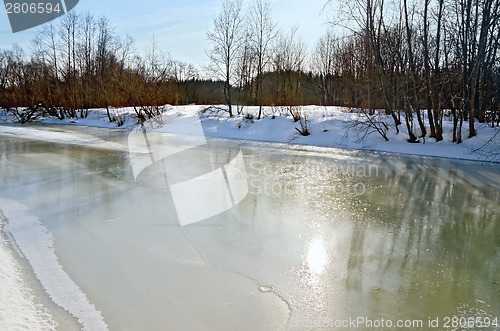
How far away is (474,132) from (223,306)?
11.1 m

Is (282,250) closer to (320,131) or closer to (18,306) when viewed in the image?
(18,306)

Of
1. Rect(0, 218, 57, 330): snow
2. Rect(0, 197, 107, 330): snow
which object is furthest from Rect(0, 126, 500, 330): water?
Rect(0, 218, 57, 330): snow

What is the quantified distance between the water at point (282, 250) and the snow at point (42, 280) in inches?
3.2

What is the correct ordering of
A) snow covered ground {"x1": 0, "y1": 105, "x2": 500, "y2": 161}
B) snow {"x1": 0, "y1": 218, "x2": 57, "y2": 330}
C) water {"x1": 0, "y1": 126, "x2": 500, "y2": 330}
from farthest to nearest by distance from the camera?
snow covered ground {"x1": 0, "y1": 105, "x2": 500, "y2": 161}
water {"x1": 0, "y1": 126, "x2": 500, "y2": 330}
snow {"x1": 0, "y1": 218, "x2": 57, "y2": 330}

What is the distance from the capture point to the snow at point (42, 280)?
2.53 meters

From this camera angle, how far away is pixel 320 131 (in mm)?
13922

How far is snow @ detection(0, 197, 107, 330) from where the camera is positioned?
2.53 meters

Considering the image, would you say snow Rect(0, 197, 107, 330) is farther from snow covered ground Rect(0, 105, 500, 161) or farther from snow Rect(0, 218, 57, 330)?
snow covered ground Rect(0, 105, 500, 161)

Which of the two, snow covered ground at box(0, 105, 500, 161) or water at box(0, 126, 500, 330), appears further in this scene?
snow covered ground at box(0, 105, 500, 161)

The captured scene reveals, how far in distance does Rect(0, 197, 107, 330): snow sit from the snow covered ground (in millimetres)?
10187

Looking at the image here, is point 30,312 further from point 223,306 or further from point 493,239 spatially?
point 493,239

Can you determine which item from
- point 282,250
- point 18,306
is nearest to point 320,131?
point 282,250

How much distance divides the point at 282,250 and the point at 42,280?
2301mm

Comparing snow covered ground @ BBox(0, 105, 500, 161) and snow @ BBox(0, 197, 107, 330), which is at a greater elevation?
snow covered ground @ BBox(0, 105, 500, 161)
